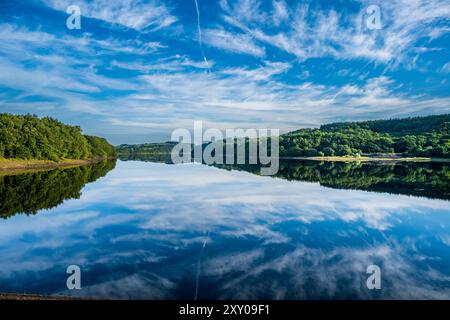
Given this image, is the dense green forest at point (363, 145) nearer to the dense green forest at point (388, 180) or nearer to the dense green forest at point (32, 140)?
the dense green forest at point (388, 180)

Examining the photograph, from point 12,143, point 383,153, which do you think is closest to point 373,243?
point 12,143

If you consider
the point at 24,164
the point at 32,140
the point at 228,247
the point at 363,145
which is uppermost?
the point at 363,145

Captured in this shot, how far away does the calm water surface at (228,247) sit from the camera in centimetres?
1091

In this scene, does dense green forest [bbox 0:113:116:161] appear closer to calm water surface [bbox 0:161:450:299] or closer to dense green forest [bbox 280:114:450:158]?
calm water surface [bbox 0:161:450:299]

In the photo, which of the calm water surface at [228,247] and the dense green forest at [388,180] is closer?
the calm water surface at [228,247]

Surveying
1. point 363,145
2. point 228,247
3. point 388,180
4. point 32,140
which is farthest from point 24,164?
point 363,145

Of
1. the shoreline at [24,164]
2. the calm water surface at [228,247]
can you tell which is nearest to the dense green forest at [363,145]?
the shoreline at [24,164]

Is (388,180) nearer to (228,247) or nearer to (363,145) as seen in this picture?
(228,247)

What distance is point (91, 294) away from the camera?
10.4 m

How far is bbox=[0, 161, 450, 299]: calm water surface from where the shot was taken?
10.9 metres

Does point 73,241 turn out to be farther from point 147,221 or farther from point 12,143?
point 12,143

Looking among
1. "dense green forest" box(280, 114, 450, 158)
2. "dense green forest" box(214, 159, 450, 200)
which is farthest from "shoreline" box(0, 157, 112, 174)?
"dense green forest" box(280, 114, 450, 158)

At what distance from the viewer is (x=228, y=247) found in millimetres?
15469
